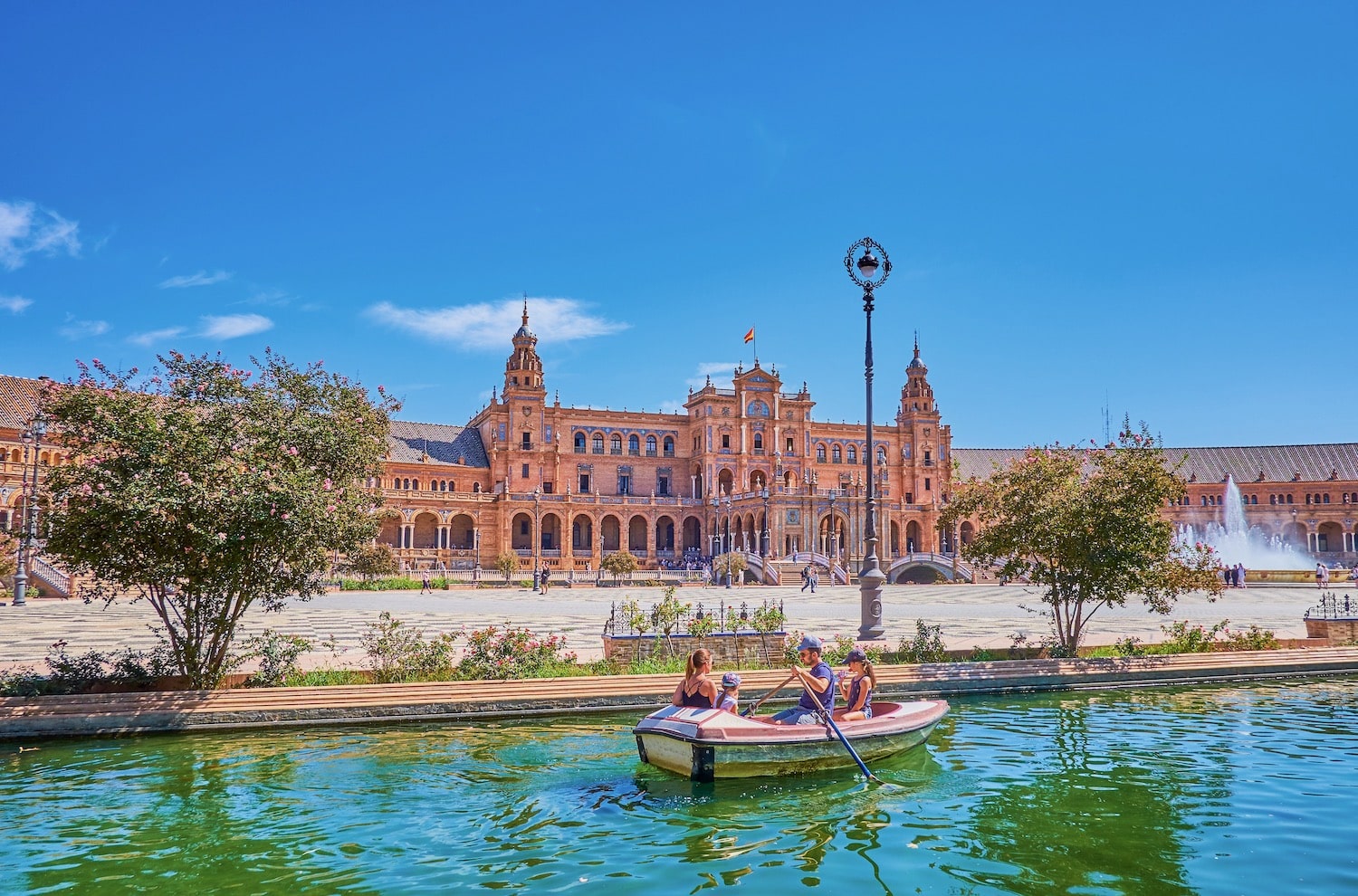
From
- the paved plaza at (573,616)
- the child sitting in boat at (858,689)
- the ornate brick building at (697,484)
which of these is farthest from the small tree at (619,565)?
the child sitting in boat at (858,689)

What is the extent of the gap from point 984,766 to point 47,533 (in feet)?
39.7

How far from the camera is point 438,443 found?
77312 millimetres

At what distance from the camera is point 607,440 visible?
254 feet

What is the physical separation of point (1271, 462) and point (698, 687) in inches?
3732

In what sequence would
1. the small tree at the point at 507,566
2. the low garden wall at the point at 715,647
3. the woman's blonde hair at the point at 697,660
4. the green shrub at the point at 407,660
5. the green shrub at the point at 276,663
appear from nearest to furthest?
the woman's blonde hair at the point at 697,660 → the green shrub at the point at 276,663 → the green shrub at the point at 407,660 → the low garden wall at the point at 715,647 → the small tree at the point at 507,566

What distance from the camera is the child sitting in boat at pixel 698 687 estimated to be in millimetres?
10766

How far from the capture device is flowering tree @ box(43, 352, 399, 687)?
12062 mm

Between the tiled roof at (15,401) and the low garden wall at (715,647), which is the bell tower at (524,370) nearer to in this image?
the tiled roof at (15,401)

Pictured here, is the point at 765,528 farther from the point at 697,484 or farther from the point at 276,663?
the point at 276,663

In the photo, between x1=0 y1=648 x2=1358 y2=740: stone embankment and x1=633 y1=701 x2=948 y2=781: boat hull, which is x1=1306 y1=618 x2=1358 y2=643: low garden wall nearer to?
x1=0 y1=648 x2=1358 y2=740: stone embankment

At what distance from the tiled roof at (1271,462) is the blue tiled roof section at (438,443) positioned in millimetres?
42737

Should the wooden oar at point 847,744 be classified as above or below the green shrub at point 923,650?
below

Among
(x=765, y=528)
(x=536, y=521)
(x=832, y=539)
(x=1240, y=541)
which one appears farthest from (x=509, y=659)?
(x=1240, y=541)

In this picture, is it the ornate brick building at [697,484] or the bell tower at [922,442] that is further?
the bell tower at [922,442]
